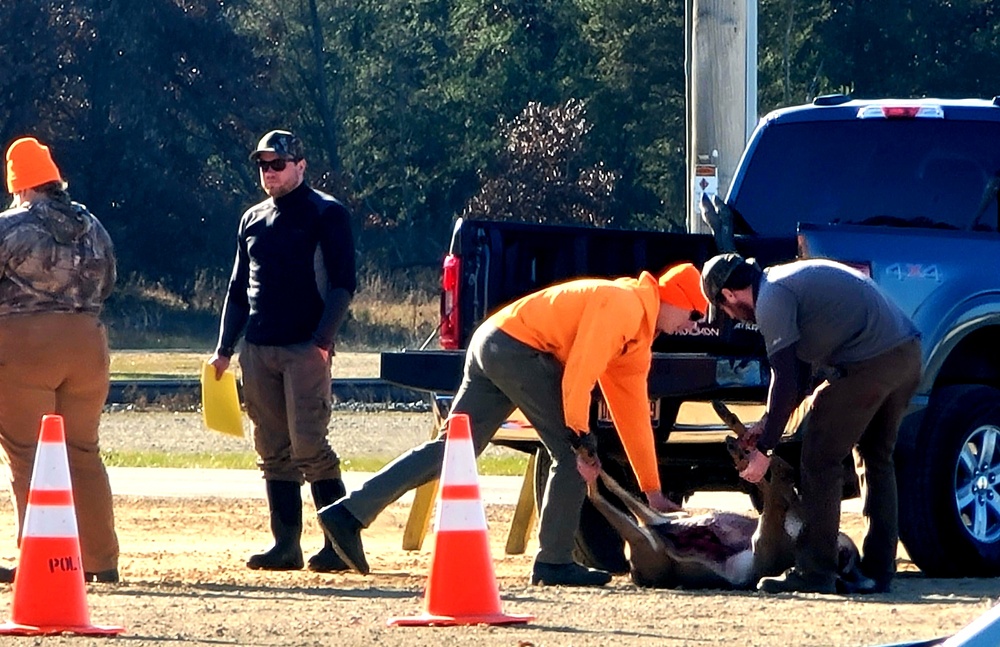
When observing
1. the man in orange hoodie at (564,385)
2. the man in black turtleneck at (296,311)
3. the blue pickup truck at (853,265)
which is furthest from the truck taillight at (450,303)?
the man in orange hoodie at (564,385)

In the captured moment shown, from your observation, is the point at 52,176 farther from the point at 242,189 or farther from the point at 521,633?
the point at 242,189

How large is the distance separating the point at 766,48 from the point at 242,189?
465 inches

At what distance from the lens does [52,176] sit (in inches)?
368

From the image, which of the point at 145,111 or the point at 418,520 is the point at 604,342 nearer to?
the point at 418,520

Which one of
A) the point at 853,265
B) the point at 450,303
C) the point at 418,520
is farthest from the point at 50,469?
the point at 418,520

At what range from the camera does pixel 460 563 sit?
25.6ft

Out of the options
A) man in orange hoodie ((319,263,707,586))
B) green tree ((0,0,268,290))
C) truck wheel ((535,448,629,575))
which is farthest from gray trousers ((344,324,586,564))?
green tree ((0,0,268,290))

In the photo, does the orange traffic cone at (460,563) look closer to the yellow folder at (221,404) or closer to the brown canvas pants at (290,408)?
the brown canvas pants at (290,408)

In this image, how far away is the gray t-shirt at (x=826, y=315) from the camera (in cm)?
858

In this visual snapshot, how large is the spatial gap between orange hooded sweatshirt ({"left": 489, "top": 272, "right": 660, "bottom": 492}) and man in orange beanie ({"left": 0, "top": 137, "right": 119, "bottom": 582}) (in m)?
1.76

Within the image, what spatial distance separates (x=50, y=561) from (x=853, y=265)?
12.2 ft

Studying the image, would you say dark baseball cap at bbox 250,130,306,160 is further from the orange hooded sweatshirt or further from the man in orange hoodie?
the orange hooded sweatshirt

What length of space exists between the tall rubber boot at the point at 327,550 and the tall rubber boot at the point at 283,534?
0.14m

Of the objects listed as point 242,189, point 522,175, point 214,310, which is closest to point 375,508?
point 522,175
